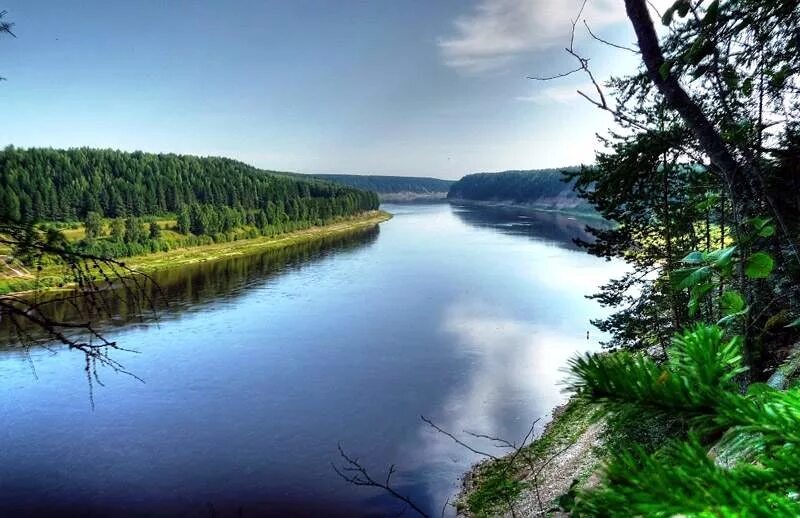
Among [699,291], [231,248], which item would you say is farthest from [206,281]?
[699,291]

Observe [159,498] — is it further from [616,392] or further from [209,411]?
[616,392]

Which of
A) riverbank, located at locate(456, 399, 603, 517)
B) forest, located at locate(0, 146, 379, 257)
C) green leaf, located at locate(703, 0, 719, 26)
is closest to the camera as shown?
green leaf, located at locate(703, 0, 719, 26)

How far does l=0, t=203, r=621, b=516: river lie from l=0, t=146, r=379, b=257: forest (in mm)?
52210

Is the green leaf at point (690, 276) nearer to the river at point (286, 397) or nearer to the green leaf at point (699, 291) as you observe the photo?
the green leaf at point (699, 291)

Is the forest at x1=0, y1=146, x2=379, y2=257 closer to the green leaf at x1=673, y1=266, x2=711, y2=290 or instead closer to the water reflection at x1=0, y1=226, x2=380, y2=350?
the water reflection at x1=0, y1=226, x2=380, y2=350

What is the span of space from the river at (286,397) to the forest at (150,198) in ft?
171

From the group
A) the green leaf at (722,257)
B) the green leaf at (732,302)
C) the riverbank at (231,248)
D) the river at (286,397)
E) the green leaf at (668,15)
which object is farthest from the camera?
the riverbank at (231,248)

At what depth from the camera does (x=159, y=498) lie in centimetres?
2270

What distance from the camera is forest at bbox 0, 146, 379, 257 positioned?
102m

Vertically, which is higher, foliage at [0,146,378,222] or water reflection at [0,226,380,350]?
foliage at [0,146,378,222]

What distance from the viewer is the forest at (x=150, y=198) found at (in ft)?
336

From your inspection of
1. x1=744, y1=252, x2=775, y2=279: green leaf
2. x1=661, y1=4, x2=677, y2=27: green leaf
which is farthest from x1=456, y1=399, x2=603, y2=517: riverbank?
x1=744, y1=252, x2=775, y2=279: green leaf

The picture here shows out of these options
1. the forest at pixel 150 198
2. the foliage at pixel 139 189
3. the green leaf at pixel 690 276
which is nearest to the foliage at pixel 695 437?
the green leaf at pixel 690 276

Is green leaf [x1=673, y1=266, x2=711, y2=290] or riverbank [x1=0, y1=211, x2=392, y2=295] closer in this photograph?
green leaf [x1=673, y1=266, x2=711, y2=290]
